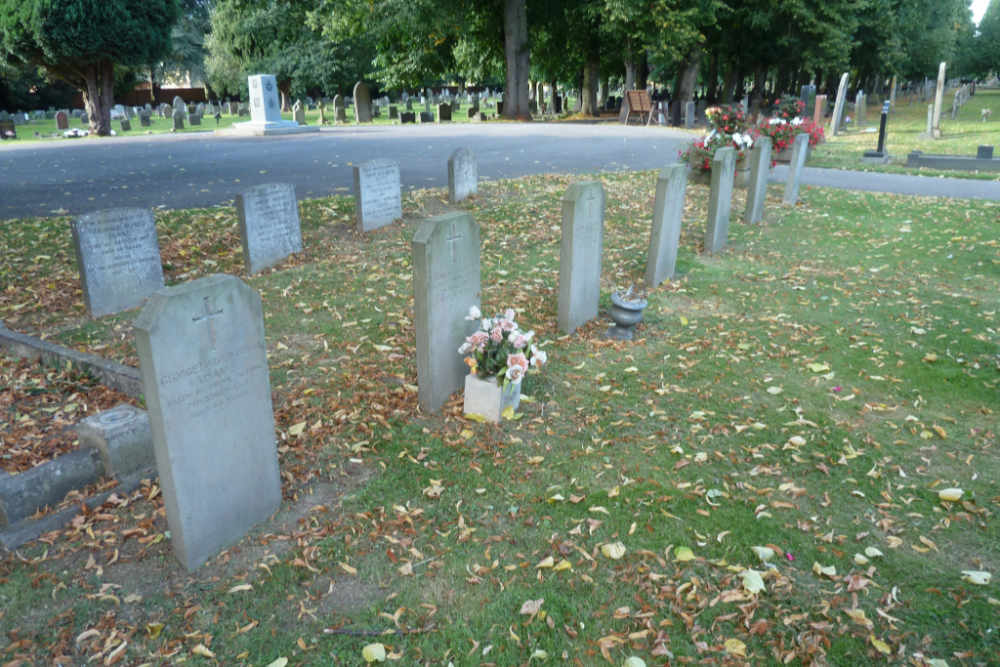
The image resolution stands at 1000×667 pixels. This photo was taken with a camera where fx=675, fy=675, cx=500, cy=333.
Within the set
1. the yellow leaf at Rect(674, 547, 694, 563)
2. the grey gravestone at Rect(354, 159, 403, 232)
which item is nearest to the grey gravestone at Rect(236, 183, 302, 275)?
the grey gravestone at Rect(354, 159, 403, 232)

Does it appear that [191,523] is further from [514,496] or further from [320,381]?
[320,381]

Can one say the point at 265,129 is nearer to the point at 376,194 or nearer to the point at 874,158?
the point at 376,194

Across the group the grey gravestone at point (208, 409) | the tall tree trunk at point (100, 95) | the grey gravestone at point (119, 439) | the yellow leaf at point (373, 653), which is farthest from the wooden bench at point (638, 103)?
the yellow leaf at point (373, 653)

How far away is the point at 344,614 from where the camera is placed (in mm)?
3230

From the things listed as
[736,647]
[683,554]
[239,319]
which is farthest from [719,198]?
[239,319]

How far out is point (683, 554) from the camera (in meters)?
3.61

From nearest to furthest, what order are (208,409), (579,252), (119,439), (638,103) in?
1. (208,409)
2. (119,439)
3. (579,252)
4. (638,103)

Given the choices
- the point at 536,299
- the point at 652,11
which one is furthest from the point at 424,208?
the point at 652,11

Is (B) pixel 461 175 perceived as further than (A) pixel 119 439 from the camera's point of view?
Yes

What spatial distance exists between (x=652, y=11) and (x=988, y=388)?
92.1 feet

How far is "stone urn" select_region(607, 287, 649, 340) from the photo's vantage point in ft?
21.5

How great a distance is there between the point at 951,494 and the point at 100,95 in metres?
34.7

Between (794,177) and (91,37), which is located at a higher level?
(91,37)

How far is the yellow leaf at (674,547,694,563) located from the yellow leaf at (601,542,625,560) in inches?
11.1
